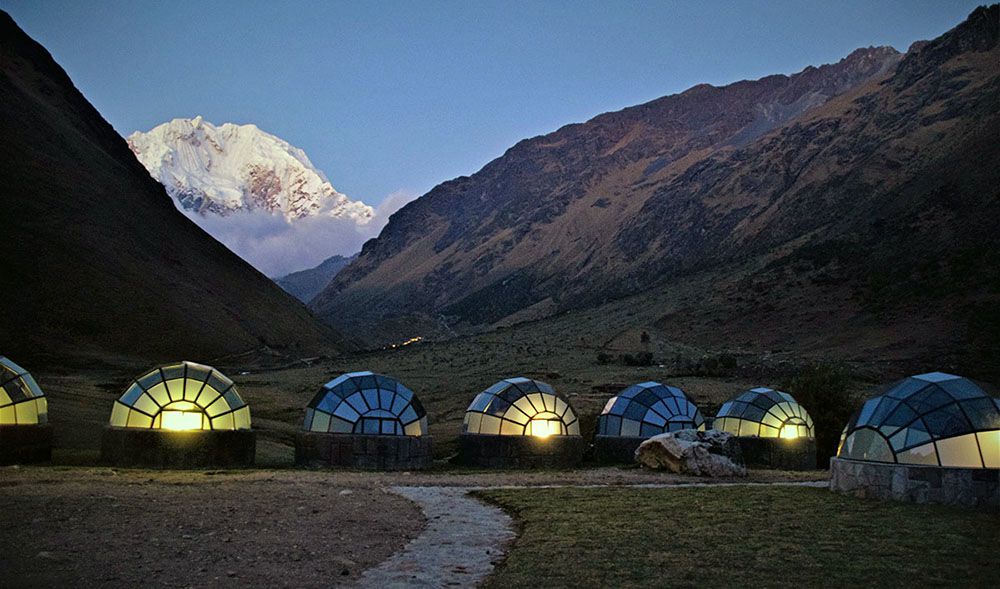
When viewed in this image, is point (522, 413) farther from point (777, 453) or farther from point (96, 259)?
point (96, 259)

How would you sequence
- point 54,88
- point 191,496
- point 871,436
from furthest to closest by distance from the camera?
point 54,88
point 871,436
point 191,496

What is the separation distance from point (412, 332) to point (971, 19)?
316ft

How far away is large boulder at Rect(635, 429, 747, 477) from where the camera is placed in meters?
28.2

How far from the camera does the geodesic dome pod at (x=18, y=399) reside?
2648 cm

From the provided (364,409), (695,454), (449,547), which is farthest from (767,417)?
(449,547)

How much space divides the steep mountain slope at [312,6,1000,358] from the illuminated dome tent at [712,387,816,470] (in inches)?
1426

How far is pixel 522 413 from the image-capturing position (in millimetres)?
33125

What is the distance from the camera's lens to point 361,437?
2984 cm

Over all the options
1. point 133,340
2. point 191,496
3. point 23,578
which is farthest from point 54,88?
point 23,578

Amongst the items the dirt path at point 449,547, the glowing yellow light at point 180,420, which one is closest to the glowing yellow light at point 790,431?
the dirt path at point 449,547

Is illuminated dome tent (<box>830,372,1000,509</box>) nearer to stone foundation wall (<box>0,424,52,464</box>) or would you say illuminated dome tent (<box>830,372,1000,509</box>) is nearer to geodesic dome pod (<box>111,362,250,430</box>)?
geodesic dome pod (<box>111,362,250,430</box>)

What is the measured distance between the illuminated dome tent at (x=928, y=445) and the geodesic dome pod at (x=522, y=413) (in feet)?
47.5

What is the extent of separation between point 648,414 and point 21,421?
938 inches

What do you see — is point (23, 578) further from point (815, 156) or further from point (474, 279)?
point (474, 279)
